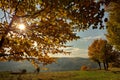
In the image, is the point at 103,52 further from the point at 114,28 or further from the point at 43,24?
the point at 43,24

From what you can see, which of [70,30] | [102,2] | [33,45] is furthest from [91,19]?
[33,45]

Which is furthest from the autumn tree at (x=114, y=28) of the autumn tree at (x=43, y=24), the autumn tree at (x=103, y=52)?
the autumn tree at (x=103, y=52)

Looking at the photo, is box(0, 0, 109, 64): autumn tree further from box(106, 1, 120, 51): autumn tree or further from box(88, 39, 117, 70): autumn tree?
box(88, 39, 117, 70): autumn tree

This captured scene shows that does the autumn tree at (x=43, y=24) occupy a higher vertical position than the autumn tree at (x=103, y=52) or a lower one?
higher

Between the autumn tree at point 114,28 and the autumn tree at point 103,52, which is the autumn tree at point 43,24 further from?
the autumn tree at point 103,52

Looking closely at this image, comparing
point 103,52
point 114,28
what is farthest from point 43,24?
point 103,52

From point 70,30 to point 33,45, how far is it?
7.97 feet

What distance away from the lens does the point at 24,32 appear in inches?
528

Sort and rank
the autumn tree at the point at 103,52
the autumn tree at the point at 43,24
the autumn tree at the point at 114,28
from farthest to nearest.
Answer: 1. the autumn tree at the point at 103,52
2. the autumn tree at the point at 114,28
3. the autumn tree at the point at 43,24

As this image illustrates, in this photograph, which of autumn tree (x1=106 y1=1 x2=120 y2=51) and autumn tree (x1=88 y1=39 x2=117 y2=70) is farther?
autumn tree (x1=88 y1=39 x2=117 y2=70)

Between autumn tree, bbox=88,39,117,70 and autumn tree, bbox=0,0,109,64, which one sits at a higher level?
autumn tree, bbox=0,0,109,64

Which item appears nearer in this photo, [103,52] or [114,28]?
[114,28]

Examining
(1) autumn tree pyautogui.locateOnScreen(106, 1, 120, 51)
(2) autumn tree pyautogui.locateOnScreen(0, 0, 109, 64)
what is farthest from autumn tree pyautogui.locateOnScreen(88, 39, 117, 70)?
(2) autumn tree pyautogui.locateOnScreen(0, 0, 109, 64)

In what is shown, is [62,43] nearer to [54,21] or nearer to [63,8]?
[54,21]
